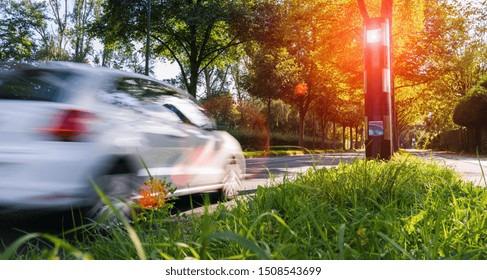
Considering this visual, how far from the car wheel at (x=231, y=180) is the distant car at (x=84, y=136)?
0.91 meters

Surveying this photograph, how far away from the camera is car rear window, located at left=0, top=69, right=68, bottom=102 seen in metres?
2.73

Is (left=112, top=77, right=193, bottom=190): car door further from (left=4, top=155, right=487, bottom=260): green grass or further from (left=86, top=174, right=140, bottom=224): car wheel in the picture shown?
(left=4, top=155, right=487, bottom=260): green grass

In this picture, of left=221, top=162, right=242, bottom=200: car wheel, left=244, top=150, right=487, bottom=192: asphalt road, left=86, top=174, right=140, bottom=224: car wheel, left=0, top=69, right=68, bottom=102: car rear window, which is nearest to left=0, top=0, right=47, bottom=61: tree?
left=0, top=69, right=68, bottom=102: car rear window

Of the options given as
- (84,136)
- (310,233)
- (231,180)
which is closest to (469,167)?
(231,180)

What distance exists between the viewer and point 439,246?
1830mm

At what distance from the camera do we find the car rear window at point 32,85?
8.95 ft

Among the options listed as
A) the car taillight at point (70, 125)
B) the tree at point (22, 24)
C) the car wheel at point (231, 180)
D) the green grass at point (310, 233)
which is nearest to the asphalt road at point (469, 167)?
the green grass at point (310, 233)

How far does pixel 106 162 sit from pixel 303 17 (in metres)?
14.2

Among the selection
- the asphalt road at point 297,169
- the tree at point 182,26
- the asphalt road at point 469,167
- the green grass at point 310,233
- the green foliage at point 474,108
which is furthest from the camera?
the green foliage at point 474,108

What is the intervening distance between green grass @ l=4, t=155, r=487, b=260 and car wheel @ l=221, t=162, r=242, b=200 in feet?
4.38

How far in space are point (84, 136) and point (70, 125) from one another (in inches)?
4.4

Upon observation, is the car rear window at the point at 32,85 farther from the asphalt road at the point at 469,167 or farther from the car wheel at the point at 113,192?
the asphalt road at the point at 469,167
